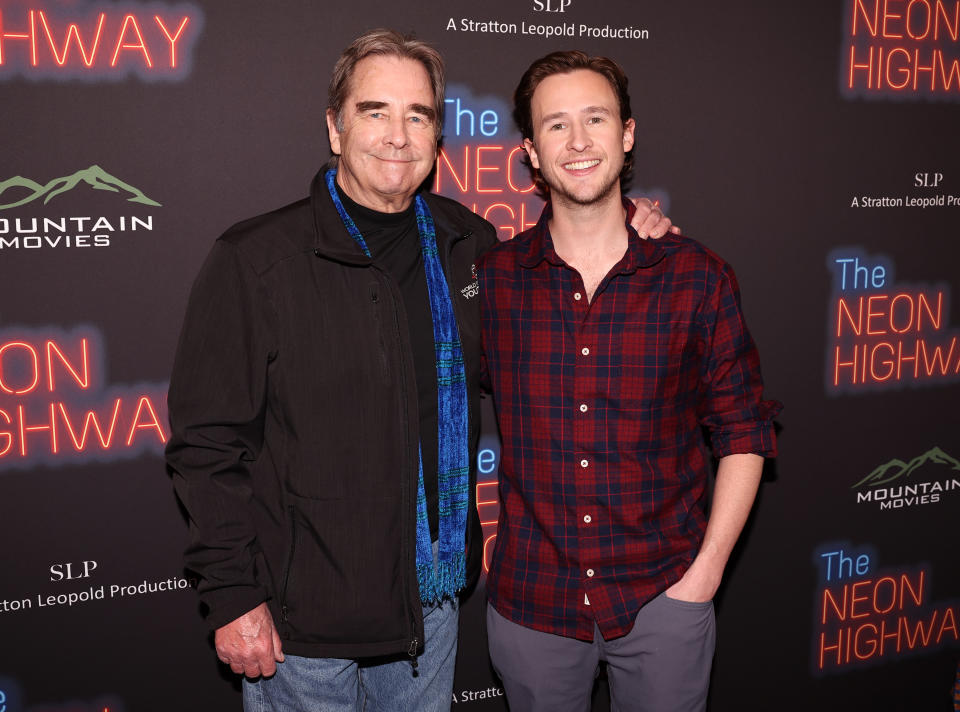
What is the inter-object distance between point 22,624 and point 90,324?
822mm

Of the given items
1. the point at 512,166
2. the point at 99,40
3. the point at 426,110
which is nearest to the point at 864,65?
the point at 512,166

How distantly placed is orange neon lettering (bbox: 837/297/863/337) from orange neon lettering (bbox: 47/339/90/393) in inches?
94.1

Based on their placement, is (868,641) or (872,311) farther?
(868,641)

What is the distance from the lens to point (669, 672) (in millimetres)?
1945

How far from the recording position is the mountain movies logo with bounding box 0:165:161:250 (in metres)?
2.07

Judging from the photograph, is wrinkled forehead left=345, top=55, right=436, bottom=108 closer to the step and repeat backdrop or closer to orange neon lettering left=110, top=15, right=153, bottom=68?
the step and repeat backdrop

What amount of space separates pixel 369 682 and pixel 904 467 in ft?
7.04

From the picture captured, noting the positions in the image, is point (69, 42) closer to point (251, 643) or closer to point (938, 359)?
point (251, 643)

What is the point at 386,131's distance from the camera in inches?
74.2

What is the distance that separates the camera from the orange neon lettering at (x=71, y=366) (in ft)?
7.04

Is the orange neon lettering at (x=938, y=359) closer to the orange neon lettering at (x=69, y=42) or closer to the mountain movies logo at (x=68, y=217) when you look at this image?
the mountain movies logo at (x=68, y=217)

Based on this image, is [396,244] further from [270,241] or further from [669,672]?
[669,672]

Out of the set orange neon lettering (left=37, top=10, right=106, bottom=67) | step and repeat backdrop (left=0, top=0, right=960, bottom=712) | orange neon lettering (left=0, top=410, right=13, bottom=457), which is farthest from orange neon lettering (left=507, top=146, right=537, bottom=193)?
orange neon lettering (left=0, top=410, right=13, bottom=457)

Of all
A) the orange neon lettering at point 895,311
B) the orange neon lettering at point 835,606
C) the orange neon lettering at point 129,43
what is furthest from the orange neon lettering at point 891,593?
the orange neon lettering at point 129,43
